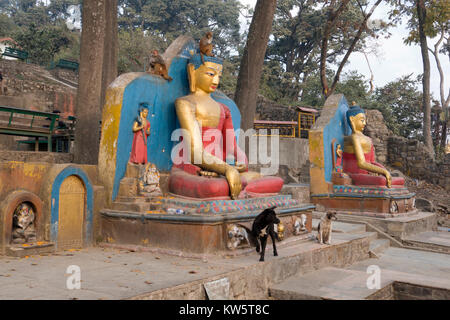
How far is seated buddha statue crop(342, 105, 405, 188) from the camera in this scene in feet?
30.1

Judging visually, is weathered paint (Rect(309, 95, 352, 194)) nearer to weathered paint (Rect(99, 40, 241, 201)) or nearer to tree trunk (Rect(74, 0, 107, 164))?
weathered paint (Rect(99, 40, 241, 201))

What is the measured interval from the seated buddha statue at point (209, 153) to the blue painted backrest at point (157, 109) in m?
0.24

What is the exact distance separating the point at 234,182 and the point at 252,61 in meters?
3.75

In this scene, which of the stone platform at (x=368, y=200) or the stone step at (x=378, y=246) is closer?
the stone step at (x=378, y=246)

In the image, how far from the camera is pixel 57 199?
17.1 feet

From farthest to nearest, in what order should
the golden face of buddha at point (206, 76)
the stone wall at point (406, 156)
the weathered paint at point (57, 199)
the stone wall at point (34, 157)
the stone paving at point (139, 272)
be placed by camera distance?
1. the stone wall at point (406, 156)
2. the stone wall at point (34, 157)
3. the golden face of buddha at point (206, 76)
4. the weathered paint at point (57, 199)
5. the stone paving at point (139, 272)

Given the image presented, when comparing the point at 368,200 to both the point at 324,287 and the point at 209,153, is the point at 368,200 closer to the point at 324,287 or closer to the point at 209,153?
the point at 209,153

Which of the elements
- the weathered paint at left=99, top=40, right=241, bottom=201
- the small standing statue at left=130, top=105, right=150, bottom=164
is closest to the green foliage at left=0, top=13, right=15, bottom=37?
the weathered paint at left=99, top=40, right=241, bottom=201

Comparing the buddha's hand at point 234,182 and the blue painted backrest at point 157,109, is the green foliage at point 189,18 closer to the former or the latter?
the blue painted backrest at point 157,109

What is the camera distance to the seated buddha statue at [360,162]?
30.1ft

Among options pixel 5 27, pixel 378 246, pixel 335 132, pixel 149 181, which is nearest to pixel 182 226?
pixel 149 181

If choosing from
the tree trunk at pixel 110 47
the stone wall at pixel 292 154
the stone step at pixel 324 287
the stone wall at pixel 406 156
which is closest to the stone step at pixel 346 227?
the stone step at pixel 324 287

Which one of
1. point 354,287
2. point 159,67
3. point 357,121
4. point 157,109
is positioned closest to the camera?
point 354,287
